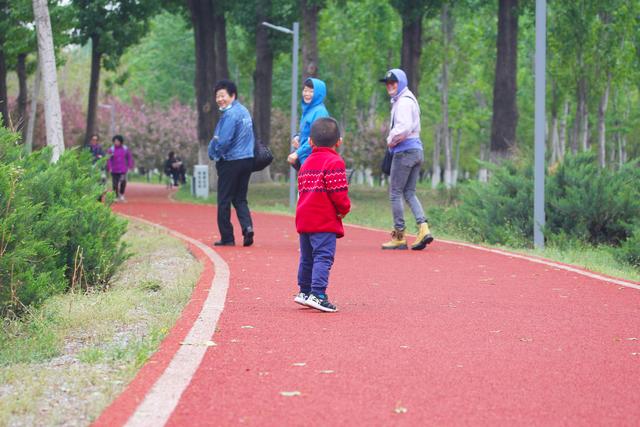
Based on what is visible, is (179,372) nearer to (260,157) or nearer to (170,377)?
(170,377)

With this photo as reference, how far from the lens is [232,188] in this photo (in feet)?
53.3

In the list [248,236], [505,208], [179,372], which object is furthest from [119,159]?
[179,372]

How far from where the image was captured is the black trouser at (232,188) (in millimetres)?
16203

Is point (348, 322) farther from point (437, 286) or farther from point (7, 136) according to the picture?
point (7, 136)

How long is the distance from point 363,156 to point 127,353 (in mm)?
60362

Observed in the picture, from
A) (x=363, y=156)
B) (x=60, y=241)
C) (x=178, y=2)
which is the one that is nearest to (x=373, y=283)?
(x=60, y=241)

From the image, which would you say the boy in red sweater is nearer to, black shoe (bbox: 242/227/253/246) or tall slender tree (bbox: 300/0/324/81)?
black shoe (bbox: 242/227/253/246)

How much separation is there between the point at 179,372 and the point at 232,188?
9.46 metres

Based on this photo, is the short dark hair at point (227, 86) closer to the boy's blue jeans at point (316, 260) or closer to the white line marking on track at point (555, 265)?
the white line marking on track at point (555, 265)

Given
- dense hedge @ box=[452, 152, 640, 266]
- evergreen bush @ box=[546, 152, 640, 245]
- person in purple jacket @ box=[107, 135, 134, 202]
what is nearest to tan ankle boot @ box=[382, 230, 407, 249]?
dense hedge @ box=[452, 152, 640, 266]

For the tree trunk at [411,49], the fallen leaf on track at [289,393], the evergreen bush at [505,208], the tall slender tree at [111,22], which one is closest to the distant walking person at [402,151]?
the evergreen bush at [505,208]

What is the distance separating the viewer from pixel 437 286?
11703 millimetres


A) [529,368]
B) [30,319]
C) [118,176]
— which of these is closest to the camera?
[529,368]

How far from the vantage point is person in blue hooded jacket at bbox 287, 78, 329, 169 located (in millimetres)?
14117
